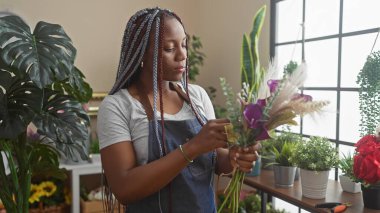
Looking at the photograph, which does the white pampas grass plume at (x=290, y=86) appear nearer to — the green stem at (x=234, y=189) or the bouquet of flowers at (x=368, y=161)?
the green stem at (x=234, y=189)

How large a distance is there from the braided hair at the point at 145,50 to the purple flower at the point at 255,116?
0.94 feet

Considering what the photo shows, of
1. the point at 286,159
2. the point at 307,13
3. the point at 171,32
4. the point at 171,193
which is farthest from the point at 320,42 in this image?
the point at 171,193

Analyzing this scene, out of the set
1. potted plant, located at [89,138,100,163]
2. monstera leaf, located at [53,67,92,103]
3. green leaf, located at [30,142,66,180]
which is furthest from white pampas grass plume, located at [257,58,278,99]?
potted plant, located at [89,138,100,163]

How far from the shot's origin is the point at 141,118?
3.08 ft

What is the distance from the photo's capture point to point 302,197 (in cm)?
148

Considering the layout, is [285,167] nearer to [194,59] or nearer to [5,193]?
[5,193]

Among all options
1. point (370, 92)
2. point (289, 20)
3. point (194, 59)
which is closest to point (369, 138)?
point (370, 92)

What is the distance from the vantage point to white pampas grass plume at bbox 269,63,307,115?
72cm

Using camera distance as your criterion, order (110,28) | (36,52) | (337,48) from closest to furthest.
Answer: (36,52), (337,48), (110,28)

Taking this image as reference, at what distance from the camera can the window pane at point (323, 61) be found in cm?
208

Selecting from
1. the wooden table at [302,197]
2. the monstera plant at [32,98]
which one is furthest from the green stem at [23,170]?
the wooden table at [302,197]

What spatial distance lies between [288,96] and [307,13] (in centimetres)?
171

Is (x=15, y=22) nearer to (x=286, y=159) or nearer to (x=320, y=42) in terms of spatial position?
(x=286, y=159)

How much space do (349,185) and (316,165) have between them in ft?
0.78
